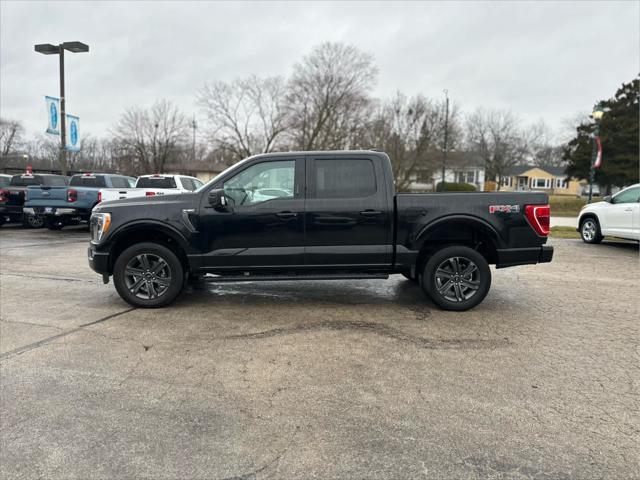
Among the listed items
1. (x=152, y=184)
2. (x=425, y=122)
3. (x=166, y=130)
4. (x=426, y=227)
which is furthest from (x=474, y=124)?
(x=426, y=227)

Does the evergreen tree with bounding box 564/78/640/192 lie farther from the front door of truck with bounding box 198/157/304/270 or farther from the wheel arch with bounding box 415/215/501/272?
the front door of truck with bounding box 198/157/304/270

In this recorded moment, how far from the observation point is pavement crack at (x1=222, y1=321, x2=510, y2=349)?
433 cm

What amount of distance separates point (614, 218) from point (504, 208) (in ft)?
25.3

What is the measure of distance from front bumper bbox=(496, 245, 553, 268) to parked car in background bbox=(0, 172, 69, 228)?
14.7 metres

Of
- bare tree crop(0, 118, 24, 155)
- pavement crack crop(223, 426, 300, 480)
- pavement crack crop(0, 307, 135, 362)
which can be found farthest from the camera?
bare tree crop(0, 118, 24, 155)

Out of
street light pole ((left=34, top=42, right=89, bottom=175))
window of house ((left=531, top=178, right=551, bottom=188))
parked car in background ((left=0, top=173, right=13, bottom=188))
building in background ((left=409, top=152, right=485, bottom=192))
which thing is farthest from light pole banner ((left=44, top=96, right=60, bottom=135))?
window of house ((left=531, top=178, right=551, bottom=188))

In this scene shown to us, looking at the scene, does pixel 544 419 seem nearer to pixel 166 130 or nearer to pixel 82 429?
pixel 82 429

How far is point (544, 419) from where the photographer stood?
297 cm

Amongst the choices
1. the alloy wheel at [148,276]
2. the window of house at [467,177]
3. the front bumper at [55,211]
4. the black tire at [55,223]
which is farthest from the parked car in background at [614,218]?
the window of house at [467,177]

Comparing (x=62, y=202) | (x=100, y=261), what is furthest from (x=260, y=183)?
(x=62, y=202)

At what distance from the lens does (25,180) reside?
15.1 meters

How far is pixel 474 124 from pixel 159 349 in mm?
71236

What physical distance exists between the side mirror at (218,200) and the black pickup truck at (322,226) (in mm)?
17

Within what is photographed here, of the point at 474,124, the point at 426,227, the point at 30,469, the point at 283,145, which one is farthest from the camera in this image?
the point at 474,124
